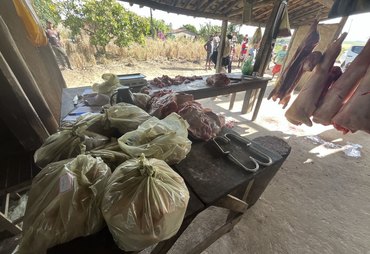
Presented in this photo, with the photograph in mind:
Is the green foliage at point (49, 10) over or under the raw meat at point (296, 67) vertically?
over

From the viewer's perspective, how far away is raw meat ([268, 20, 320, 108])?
1.79m

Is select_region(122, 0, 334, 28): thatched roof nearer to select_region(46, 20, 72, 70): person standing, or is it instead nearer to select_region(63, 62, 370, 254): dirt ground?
select_region(63, 62, 370, 254): dirt ground

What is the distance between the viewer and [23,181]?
1538 mm

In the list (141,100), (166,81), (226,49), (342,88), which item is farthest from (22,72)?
(226,49)

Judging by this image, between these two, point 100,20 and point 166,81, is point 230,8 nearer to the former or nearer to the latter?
point 166,81

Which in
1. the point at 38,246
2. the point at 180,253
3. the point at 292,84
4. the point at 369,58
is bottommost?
the point at 180,253

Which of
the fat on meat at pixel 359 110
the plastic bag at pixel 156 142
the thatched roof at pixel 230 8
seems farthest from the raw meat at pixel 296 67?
the thatched roof at pixel 230 8

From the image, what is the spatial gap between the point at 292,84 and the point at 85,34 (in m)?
10.7

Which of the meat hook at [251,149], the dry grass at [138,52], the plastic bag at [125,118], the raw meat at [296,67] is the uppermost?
the raw meat at [296,67]

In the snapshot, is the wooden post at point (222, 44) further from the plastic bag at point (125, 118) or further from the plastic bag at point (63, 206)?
the plastic bag at point (63, 206)

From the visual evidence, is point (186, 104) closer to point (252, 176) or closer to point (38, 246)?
point (252, 176)

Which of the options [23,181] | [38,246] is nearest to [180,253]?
[38,246]

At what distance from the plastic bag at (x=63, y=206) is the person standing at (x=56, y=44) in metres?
7.21

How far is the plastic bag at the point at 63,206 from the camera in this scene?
682mm
